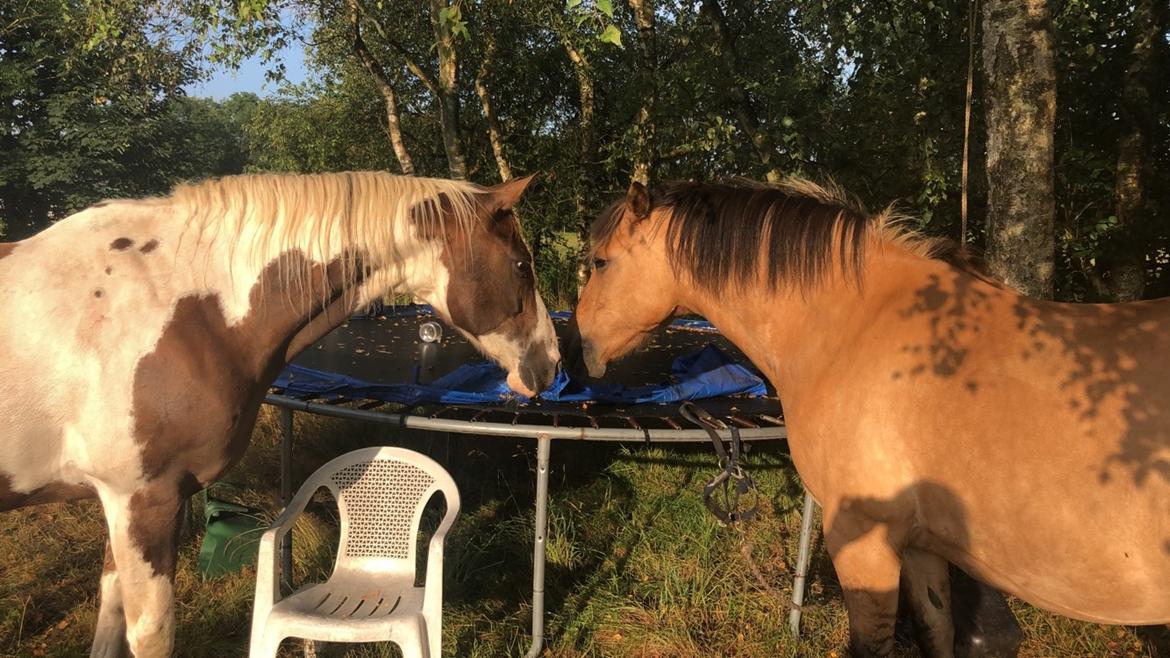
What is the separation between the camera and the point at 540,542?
2.79 metres

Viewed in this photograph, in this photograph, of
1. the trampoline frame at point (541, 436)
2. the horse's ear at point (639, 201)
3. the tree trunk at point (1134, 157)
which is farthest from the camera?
the tree trunk at point (1134, 157)

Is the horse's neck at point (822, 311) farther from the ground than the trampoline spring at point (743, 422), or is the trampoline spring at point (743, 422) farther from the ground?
the horse's neck at point (822, 311)

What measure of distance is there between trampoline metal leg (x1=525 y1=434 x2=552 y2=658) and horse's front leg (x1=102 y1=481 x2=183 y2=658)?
1318mm

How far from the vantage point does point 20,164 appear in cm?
1391

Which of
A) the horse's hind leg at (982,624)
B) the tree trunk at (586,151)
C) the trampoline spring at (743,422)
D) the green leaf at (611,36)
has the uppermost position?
the tree trunk at (586,151)

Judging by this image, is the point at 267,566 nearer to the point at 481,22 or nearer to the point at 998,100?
the point at 998,100

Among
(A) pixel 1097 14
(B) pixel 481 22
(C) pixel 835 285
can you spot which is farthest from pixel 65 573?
(A) pixel 1097 14

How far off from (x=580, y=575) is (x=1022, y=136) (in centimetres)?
302

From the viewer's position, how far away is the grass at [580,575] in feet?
9.67

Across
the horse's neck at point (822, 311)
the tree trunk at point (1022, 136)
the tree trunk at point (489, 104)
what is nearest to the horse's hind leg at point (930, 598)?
the horse's neck at point (822, 311)

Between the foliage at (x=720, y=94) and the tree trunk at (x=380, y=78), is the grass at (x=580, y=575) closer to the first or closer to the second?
the foliage at (x=720, y=94)

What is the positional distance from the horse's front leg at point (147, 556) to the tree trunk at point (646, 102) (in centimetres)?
570

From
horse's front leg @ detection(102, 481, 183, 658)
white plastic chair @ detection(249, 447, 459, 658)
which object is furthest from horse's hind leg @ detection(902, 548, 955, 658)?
horse's front leg @ detection(102, 481, 183, 658)

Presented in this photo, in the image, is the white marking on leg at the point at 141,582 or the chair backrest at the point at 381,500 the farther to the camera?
the chair backrest at the point at 381,500
